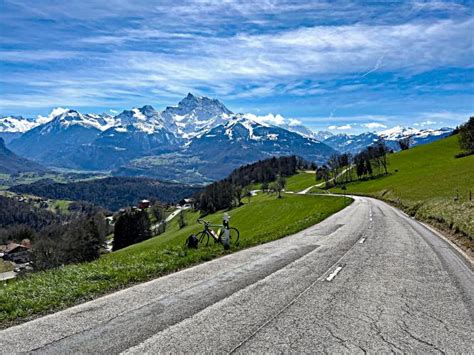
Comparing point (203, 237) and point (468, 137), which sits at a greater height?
point (468, 137)

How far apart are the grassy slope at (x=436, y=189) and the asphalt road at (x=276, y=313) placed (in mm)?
11650

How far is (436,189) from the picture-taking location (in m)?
66.2

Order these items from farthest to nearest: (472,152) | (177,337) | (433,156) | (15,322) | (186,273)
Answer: (433,156)
(472,152)
(186,273)
(15,322)
(177,337)

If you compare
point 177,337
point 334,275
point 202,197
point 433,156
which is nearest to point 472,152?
point 433,156

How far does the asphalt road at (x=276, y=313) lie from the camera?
7.51 m

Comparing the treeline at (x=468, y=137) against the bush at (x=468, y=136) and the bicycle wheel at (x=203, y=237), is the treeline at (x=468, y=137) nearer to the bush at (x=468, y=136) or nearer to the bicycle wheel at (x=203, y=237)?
the bush at (x=468, y=136)

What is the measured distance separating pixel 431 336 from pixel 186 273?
8319 millimetres

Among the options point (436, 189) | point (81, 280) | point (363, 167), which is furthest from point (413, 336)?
point (363, 167)

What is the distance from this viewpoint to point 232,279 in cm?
1284

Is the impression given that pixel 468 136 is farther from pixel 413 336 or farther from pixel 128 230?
pixel 413 336

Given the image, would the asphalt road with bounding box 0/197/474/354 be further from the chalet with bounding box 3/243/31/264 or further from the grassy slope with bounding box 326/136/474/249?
the chalet with bounding box 3/243/31/264

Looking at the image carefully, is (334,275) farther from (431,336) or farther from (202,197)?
(202,197)

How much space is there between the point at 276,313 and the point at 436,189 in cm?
6556

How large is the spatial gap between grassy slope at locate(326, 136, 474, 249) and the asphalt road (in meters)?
11.6
